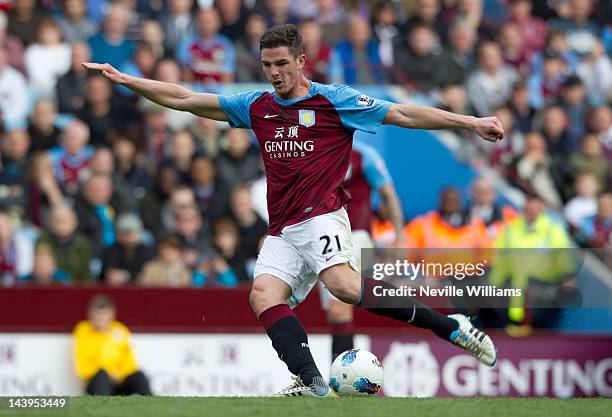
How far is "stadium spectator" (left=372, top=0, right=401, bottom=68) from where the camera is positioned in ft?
47.0

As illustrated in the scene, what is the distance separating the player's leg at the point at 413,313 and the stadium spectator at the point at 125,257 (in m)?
4.90

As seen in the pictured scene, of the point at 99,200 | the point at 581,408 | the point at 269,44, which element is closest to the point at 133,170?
the point at 99,200

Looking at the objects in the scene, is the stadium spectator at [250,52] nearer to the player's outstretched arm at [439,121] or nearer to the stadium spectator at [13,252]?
the stadium spectator at [13,252]

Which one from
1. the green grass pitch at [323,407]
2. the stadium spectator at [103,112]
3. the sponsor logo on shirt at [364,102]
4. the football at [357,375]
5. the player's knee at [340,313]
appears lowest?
the green grass pitch at [323,407]

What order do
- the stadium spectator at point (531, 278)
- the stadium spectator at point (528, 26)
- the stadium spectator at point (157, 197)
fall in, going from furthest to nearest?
the stadium spectator at point (528, 26) → the stadium spectator at point (157, 197) → the stadium spectator at point (531, 278)

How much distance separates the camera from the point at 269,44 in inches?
297

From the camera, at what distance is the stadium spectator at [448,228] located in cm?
1220

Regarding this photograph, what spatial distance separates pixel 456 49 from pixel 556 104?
4.27 feet

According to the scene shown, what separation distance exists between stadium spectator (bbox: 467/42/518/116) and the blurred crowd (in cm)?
2

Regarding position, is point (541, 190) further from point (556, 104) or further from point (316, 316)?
point (316, 316)

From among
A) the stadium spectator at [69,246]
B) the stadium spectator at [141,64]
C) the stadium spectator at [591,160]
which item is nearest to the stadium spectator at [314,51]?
the stadium spectator at [141,64]

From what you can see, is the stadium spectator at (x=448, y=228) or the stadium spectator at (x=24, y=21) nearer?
the stadium spectator at (x=448, y=228)

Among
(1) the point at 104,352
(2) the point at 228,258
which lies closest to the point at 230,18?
(2) the point at 228,258

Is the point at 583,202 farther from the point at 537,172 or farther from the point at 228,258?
the point at 228,258
